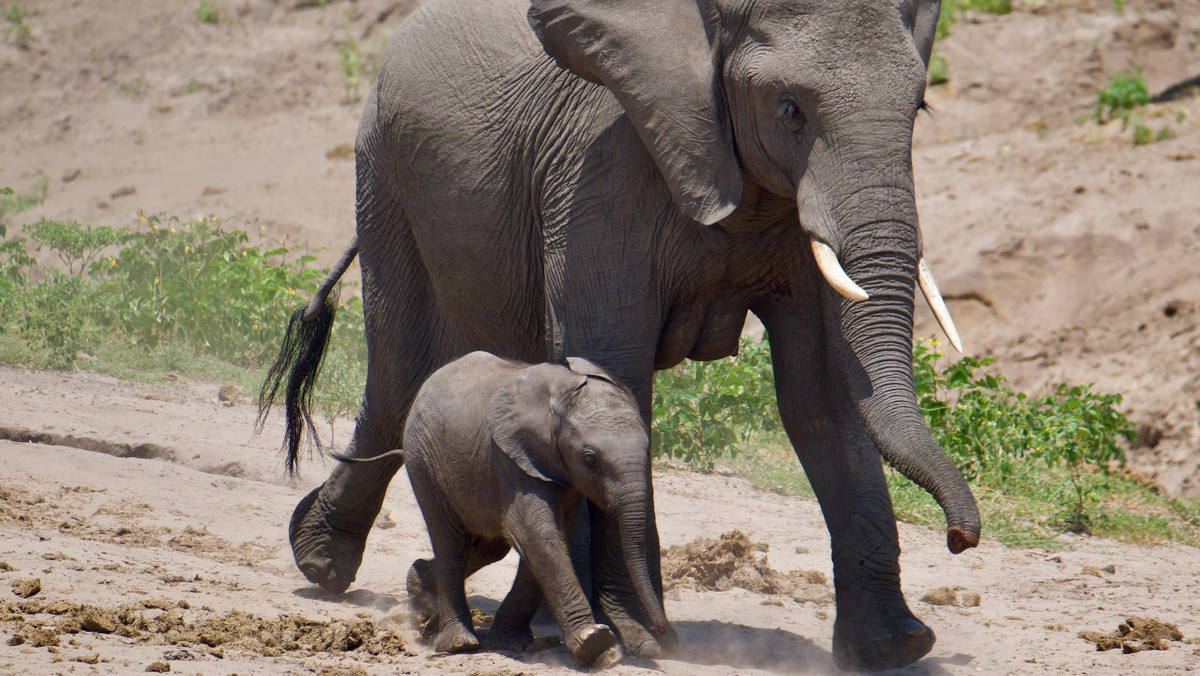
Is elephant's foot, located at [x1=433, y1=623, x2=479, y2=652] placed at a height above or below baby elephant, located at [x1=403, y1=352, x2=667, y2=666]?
below

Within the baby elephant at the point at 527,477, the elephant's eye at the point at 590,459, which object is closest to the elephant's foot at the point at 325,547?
the baby elephant at the point at 527,477

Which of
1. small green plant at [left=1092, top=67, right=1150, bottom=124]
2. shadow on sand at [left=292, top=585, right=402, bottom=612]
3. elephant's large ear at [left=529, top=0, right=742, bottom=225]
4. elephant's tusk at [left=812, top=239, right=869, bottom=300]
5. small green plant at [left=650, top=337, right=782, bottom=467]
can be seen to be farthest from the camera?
small green plant at [left=1092, top=67, right=1150, bottom=124]

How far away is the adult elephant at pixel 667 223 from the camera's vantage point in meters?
4.00

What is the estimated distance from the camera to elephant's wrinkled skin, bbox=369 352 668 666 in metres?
4.18

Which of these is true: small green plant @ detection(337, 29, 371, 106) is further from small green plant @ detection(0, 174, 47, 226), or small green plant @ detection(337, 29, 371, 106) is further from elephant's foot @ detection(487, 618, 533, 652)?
elephant's foot @ detection(487, 618, 533, 652)

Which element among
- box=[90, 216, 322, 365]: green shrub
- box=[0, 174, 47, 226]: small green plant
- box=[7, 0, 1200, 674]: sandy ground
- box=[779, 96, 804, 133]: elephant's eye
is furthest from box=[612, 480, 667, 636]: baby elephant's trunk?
box=[0, 174, 47, 226]: small green plant

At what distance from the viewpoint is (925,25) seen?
4.37 m

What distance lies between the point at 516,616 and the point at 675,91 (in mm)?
1874

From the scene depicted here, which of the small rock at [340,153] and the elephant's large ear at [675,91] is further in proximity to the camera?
the small rock at [340,153]

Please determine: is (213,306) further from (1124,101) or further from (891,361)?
(1124,101)

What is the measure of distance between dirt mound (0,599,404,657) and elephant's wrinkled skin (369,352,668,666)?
1.05 feet

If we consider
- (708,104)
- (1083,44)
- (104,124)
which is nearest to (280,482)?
(708,104)

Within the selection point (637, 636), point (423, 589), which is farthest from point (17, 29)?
point (637, 636)

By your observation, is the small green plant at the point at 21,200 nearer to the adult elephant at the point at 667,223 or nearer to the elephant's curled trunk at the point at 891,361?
the adult elephant at the point at 667,223
